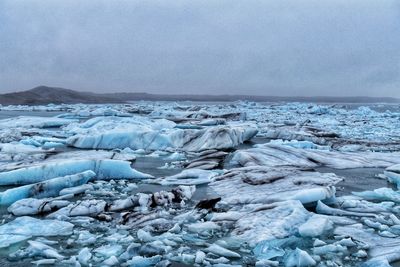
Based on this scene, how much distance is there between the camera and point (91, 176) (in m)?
6.50

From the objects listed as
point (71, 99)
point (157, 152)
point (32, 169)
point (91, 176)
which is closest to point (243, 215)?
point (91, 176)

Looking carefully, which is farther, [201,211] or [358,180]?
[358,180]

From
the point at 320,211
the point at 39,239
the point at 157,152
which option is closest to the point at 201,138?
the point at 157,152

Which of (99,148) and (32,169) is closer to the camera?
(32,169)

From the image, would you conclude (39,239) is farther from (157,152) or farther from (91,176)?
(157,152)

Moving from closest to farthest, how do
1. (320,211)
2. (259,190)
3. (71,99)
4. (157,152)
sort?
(320,211) < (259,190) < (157,152) < (71,99)

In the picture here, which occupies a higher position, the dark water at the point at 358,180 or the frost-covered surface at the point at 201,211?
the frost-covered surface at the point at 201,211

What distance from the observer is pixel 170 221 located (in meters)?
4.52

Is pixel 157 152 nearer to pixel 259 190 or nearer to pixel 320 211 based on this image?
pixel 259 190

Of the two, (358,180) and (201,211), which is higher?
(201,211)

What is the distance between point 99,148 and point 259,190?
20.2ft

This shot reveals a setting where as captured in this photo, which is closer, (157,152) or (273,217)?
(273,217)

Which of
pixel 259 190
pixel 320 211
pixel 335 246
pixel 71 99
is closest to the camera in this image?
pixel 335 246

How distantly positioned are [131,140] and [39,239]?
7119 millimetres
